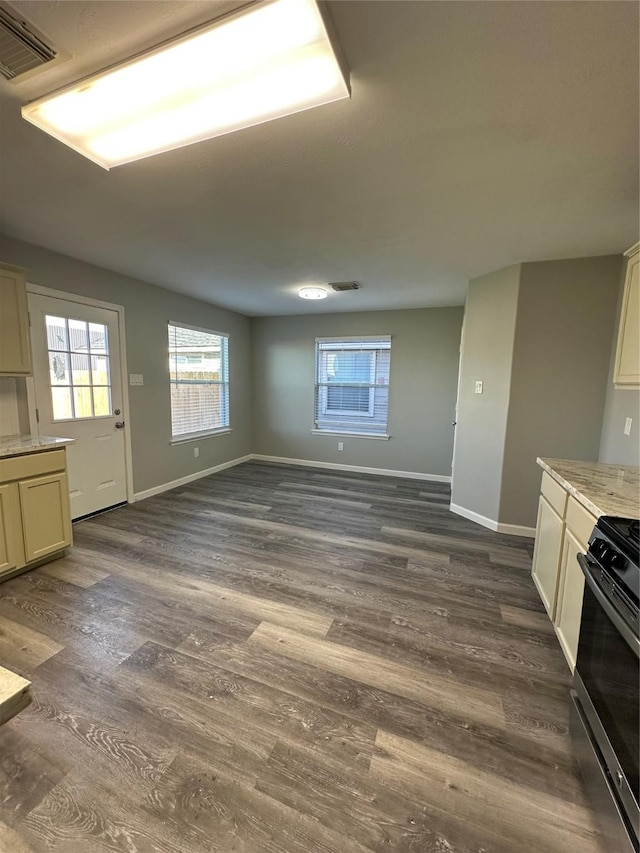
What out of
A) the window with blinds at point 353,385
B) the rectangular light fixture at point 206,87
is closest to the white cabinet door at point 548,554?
the rectangular light fixture at point 206,87

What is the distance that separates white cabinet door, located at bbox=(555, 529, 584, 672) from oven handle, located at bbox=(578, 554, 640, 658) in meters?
0.35

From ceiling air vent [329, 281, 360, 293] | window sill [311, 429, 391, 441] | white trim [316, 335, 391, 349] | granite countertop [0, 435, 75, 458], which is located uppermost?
ceiling air vent [329, 281, 360, 293]

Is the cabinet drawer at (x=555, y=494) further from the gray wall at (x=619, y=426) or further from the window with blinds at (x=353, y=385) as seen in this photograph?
the window with blinds at (x=353, y=385)

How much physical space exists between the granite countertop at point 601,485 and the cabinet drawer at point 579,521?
0.12 feet

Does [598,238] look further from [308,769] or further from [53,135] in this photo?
[308,769]

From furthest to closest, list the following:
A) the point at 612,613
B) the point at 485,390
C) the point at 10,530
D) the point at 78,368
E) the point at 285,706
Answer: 1. the point at 485,390
2. the point at 78,368
3. the point at 10,530
4. the point at 285,706
5. the point at 612,613

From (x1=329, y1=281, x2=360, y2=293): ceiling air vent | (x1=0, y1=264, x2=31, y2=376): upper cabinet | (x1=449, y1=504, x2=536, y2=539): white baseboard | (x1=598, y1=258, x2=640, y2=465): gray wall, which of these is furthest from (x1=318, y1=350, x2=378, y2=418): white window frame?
(x1=0, y1=264, x2=31, y2=376): upper cabinet

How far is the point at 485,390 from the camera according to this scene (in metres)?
3.50

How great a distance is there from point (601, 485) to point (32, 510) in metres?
3.64

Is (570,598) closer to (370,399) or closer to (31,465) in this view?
(31,465)

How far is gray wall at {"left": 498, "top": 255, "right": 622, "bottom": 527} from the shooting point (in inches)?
115

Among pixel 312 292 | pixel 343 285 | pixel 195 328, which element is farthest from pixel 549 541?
pixel 195 328

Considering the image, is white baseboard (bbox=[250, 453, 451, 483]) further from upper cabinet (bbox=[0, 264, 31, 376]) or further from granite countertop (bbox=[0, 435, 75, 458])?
upper cabinet (bbox=[0, 264, 31, 376])

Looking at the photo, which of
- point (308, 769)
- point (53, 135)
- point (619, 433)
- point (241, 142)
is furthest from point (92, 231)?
point (619, 433)
